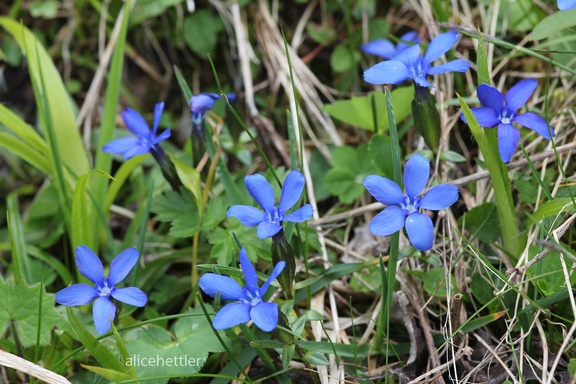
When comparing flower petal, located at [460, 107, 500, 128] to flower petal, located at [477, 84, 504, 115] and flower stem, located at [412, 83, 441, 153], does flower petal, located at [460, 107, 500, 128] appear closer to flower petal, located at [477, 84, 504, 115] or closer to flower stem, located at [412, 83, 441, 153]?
flower petal, located at [477, 84, 504, 115]

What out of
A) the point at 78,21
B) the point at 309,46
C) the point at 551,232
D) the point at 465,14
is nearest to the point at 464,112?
the point at 551,232

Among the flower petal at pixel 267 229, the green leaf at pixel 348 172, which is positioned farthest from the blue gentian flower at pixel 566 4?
the flower petal at pixel 267 229

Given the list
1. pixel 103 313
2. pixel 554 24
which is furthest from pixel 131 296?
pixel 554 24

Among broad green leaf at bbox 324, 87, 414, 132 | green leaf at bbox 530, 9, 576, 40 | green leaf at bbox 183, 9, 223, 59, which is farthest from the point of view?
green leaf at bbox 183, 9, 223, 59

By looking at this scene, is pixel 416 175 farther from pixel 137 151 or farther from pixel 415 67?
pixel 137 151

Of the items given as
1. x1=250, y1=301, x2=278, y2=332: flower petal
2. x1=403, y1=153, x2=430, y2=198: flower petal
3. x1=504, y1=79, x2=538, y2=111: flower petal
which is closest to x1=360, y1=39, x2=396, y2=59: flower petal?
x1=504, y1=79, x2=538, y2=111: flower petal

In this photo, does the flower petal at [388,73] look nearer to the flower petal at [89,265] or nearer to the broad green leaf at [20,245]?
the flower petal at [89,265]
